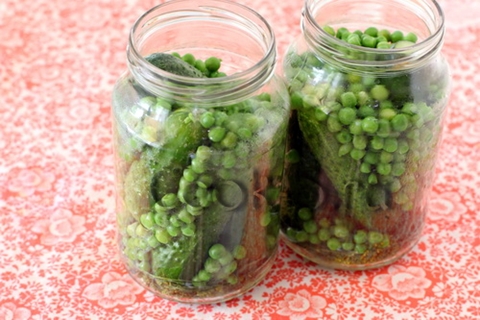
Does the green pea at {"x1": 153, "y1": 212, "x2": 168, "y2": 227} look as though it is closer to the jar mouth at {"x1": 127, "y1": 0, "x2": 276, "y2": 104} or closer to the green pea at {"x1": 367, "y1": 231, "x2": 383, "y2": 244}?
the jar mouth at {"x1": 127, "y1": 0, "x2": 276, "y2": 104}

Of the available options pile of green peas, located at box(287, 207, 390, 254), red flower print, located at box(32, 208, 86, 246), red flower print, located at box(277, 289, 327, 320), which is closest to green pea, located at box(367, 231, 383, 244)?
pile of green peas, located at box(287, 207, 390, 254)

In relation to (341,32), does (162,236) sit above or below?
below

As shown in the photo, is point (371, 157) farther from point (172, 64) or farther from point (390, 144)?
point (172, 64)

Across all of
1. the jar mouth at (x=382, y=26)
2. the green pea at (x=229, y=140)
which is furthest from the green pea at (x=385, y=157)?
the green pea at (x=229, y=140)

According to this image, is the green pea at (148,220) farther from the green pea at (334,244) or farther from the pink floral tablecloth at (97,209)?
the green pea at (334,244)

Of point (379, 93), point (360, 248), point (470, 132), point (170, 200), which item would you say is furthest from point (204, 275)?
point (470, 132)

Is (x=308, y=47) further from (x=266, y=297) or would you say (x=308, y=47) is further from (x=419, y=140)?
(x=266, y=297)
